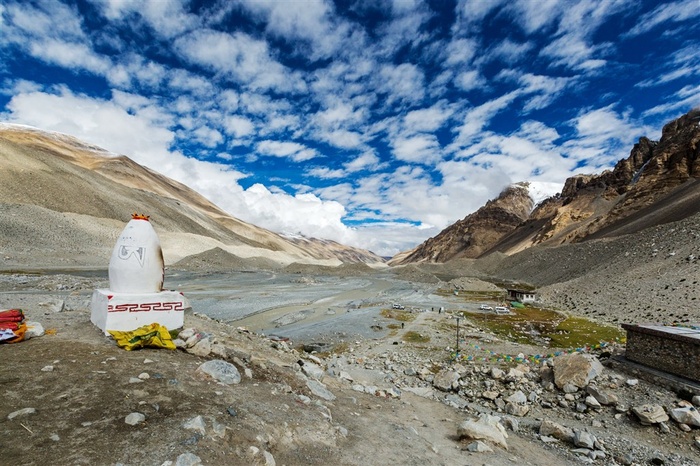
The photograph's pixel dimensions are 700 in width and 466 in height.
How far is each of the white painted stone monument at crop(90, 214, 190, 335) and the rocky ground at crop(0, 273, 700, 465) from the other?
672mm

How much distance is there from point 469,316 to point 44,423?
4048 centimetres

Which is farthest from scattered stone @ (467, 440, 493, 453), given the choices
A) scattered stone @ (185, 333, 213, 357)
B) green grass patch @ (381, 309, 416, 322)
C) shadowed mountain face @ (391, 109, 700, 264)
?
shadowed mountain face @ (391, 109, 700, 264)

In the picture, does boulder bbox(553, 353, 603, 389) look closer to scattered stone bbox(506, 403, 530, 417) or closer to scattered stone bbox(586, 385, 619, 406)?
scattered stone bbox(586, 385, 619, 406)

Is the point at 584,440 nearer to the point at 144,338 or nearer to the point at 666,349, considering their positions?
the point at 666,349

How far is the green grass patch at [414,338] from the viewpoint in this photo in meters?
27.4

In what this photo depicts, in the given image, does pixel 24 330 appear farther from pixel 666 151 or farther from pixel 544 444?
pixel 666 151

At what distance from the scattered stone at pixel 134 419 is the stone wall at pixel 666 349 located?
1600cm

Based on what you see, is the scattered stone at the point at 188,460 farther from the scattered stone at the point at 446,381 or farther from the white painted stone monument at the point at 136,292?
the scattered stone at the point at 446,381

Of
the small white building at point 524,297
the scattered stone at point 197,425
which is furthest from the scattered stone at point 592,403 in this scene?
the small white building at point 524,297

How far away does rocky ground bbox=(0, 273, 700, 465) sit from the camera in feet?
19.5

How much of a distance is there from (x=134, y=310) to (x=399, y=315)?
33732 millimetres

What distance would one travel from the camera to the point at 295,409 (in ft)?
28.7

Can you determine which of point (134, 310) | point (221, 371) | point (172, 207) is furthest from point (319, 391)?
point (172, 207)

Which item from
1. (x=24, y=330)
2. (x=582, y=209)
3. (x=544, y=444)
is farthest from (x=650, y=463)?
(x=582, y=209)
